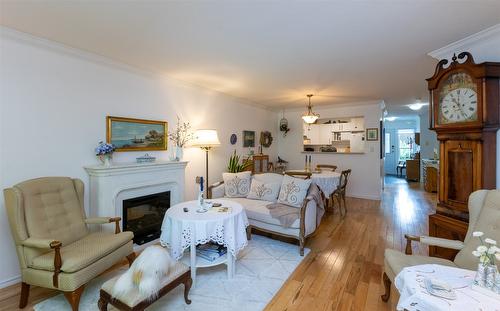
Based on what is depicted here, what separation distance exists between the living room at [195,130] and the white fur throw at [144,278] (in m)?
0.05

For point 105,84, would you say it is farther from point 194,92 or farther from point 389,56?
point 389,56

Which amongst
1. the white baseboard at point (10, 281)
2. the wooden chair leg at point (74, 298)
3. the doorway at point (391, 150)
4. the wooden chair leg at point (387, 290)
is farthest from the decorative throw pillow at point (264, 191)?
the doorway at point (391, 150)

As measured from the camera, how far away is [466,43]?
95.0 inches

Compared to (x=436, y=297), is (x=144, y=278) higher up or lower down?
lower down

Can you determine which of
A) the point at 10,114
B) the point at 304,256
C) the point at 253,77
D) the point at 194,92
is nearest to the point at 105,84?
the point at 10,114

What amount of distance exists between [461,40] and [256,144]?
437 cm

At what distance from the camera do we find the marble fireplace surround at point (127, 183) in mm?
2725

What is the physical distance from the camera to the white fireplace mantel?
8.94ft

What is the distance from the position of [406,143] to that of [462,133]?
9472 millimetres

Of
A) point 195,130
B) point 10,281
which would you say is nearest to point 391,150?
point 195,130

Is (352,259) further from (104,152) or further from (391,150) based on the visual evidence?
(391,150)

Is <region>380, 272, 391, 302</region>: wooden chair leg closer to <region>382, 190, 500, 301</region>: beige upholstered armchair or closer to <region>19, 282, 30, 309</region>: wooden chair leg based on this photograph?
<region>382, 190, 500, 301</region>: beige upholstered armchair

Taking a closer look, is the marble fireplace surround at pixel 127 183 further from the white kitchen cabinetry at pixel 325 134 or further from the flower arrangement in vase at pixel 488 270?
the white kitchen cabinetry at pixel 325 134

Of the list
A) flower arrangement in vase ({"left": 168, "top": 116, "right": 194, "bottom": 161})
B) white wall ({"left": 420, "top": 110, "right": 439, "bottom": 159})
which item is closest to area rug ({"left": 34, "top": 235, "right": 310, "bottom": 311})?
flower arrangement in vase ({"left": 168, "top": 116, "right": 194, "bottom": 161})
